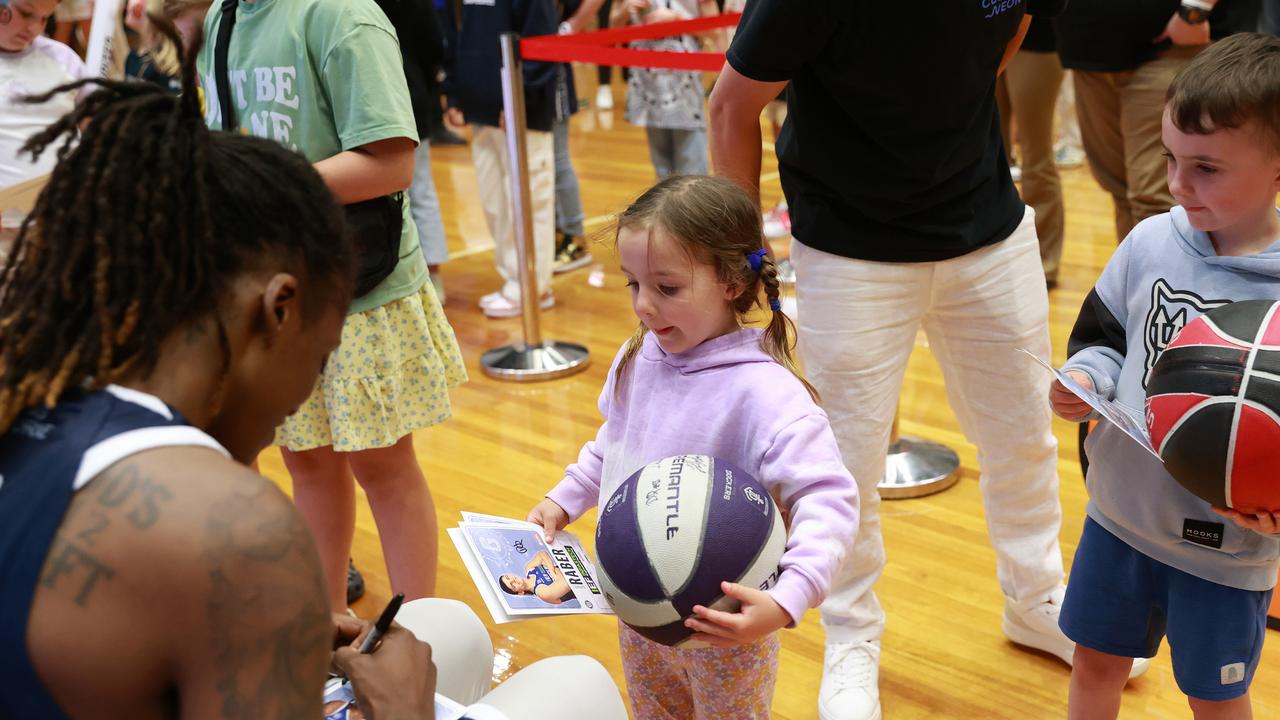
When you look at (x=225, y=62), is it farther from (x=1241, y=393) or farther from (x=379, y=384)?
(x=1241, y=393)

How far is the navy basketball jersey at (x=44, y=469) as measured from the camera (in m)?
1.10

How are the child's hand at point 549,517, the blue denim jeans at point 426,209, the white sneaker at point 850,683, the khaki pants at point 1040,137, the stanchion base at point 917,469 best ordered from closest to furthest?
the child's hand at point 549,517 < the white sneaker at point 850,683 < the stanchion base at point 917,469 < the khaki pants at point 1040,137 < the blue denim jeans at point 426,209

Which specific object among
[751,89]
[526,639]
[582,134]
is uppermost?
[751,89]

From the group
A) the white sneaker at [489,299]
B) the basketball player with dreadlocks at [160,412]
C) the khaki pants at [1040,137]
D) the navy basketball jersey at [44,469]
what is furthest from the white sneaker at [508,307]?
the navy basketball jersey at [44,469]

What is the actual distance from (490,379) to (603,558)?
324cm

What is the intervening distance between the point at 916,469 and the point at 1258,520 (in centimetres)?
205

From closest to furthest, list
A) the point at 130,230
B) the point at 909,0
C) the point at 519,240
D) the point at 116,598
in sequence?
1. the point at 116,598
2. the point at 130,230
3. the point at 909,0
4. the point at 519,240

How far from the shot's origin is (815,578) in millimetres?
1690

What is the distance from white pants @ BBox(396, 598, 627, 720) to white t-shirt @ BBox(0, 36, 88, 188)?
1.75m

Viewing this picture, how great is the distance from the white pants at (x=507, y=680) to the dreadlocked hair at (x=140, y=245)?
2.18ft

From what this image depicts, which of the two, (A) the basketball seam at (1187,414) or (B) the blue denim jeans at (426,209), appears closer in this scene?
(A) the basketball seam at (1187,414)

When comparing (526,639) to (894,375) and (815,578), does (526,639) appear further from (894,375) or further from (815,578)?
(815,578)

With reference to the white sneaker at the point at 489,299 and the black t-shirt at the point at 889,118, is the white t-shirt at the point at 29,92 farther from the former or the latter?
the white sneaker at the point at 489,299

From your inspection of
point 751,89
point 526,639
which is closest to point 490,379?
point 526,639
